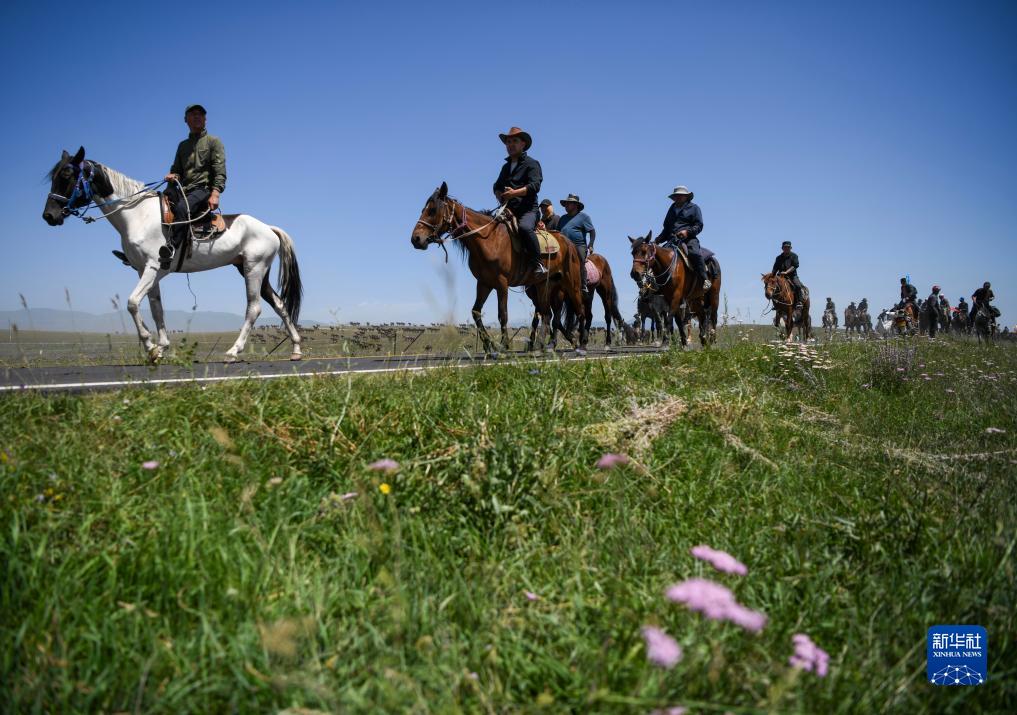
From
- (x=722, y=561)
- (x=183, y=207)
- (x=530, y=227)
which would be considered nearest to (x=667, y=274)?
(x=530, y=227)

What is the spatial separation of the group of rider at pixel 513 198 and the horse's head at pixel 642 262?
1.11 meters

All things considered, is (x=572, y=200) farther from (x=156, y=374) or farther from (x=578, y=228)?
(x=156, y=374)

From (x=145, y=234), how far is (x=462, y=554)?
28.5 feet

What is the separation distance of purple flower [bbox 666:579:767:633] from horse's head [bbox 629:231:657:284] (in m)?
12.0

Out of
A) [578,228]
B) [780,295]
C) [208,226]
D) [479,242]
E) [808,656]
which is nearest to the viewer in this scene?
[808,656]

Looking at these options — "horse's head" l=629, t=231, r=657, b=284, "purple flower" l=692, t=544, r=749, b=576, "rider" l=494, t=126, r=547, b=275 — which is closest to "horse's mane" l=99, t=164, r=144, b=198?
"rider" l=494, t=126, r=547, b=275

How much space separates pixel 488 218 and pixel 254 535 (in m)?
8.73

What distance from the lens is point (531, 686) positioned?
72.6 inches

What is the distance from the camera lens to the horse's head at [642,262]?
1308 cm

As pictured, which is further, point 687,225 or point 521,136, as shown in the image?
point 687,225

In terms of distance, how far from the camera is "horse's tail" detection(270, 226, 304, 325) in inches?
431

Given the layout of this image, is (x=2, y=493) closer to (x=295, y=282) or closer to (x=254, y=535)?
(x=254, y=535)

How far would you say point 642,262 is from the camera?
13109mm

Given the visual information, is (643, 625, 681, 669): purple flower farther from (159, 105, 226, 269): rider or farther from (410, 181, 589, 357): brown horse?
(159, 105, 226, 269): rider
